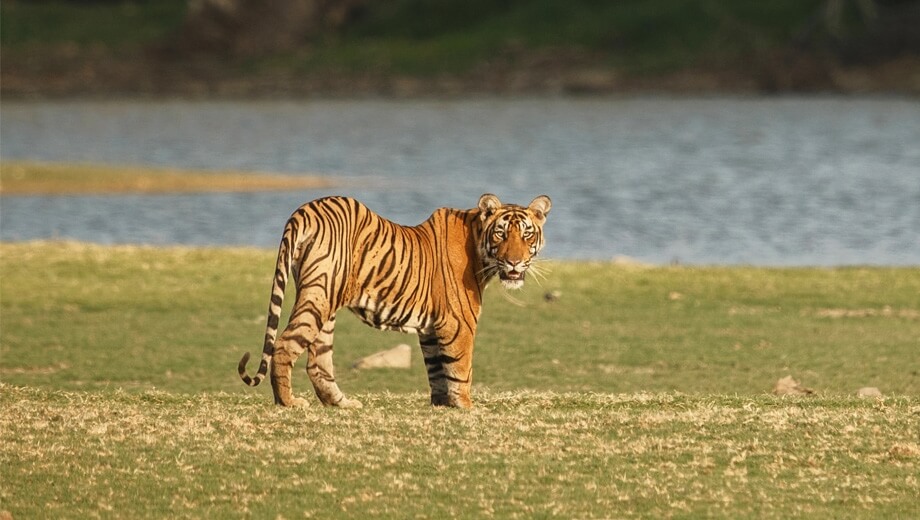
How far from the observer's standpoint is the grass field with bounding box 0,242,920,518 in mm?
8398

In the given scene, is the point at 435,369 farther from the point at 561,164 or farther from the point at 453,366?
the point at 561,164

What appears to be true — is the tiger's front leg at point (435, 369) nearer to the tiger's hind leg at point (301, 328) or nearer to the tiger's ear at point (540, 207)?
the tiger's hind leg at point (301, 328)

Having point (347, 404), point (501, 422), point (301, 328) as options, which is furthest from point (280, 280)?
point (501, 422)

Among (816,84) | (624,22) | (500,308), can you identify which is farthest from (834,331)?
(624,22)

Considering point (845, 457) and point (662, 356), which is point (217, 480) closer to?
point (845, 457)

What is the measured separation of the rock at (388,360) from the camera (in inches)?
601

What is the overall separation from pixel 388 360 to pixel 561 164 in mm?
41464

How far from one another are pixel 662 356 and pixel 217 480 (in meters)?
7.78

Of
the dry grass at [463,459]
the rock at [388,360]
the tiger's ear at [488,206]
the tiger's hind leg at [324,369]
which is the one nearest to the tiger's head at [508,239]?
the tiger's ear at [488,206]

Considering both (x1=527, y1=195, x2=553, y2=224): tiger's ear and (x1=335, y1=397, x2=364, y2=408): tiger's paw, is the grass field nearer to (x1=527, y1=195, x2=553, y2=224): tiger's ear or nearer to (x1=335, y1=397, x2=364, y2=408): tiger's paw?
(x1=335, y1=397, x2=364, y2=408): tiger's paw

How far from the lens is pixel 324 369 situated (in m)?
10.6

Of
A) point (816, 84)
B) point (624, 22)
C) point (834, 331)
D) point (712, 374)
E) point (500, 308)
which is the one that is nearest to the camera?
point (712, 374)

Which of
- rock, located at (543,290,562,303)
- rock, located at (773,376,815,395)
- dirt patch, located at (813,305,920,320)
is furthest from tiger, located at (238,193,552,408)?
rock, located at (543,290,562,303)

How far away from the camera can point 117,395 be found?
454 inches
